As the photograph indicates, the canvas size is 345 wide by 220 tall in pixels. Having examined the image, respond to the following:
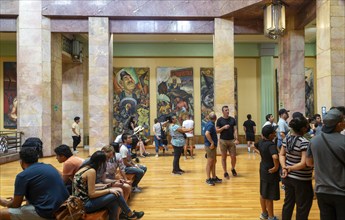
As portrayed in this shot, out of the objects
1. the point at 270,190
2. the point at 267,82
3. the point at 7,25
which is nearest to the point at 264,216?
the point at 270,190

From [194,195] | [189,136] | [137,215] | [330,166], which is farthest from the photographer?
[189,136]

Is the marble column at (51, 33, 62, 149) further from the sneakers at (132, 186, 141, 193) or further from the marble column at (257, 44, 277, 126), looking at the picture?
the marble column at (257, 44, 277, 126)

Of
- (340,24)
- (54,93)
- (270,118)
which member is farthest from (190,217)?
(54,93)

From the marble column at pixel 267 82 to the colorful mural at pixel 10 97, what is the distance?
12.9 meters

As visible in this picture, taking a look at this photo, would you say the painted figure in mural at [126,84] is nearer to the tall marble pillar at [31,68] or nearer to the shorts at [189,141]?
the tall marble pillar at [31,68]

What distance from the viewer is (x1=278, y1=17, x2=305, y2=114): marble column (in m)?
11.6

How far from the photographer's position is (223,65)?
1207 centimetres

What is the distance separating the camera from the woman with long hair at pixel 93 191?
379 cm

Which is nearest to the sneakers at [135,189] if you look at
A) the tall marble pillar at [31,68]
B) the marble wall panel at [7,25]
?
the tall marble pillar at [31,68]

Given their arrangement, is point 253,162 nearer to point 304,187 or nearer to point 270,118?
point 270,118

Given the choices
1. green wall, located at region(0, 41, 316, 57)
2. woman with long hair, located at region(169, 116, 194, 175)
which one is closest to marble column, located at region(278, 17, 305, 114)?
green wall, located at region(0, 41, 316, 57)

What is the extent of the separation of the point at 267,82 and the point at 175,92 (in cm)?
492

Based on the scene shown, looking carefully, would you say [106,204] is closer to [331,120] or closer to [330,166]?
[330,166]

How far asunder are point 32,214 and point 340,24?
26.5ft
